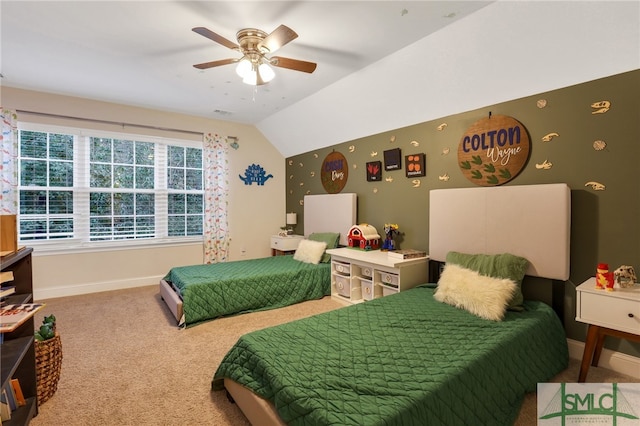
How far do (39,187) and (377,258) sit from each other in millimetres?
4293

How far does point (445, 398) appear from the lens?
1.38 metres

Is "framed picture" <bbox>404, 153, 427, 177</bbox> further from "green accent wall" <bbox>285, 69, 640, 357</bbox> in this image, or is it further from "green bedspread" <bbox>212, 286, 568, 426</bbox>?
"green bedspread" <bbox>212, 286, 568, 426</bbox>

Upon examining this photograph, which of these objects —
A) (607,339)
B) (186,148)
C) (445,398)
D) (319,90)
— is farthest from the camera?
(186,148)

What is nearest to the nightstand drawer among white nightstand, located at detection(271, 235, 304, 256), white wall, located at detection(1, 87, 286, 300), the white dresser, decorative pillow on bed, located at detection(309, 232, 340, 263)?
white nightstand, located at detection(271, 235, 304, 256)

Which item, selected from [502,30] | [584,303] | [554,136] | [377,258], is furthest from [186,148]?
[584,303]

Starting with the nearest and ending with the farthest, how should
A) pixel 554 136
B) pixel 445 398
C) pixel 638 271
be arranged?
1. pixel 445 398
2. pixel 638 271
3. pixel 554 136

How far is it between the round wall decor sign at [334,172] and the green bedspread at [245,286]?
4.20 feet

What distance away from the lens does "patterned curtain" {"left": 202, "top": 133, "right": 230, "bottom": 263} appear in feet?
16.0

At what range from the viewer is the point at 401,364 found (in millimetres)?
1579

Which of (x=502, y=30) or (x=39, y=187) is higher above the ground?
(x=502, y=30)

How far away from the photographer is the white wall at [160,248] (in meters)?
3.90

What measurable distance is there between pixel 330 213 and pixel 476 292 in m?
2.63

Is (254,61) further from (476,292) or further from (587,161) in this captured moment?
(587,161)

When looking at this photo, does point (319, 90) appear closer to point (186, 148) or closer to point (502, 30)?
point (502, 30)
